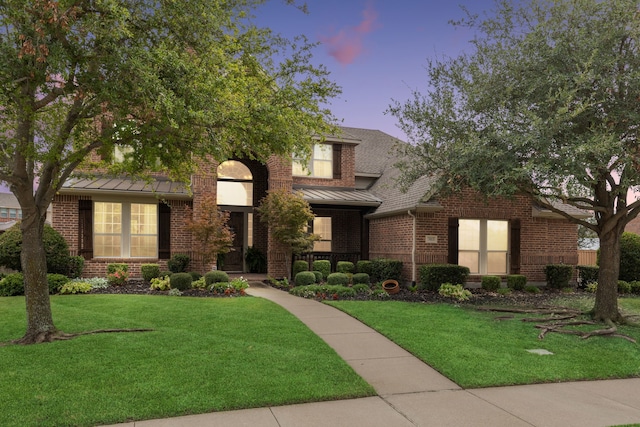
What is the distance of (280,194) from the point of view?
16078 mm

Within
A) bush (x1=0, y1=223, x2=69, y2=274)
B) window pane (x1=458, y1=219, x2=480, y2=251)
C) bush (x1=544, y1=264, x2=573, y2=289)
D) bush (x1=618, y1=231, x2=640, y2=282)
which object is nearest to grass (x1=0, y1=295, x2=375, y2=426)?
bush (x1=0, y1=223, x2=69, y2=274)

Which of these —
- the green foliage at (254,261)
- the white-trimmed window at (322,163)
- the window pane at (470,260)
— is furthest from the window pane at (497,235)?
the green foliage at (254,261)

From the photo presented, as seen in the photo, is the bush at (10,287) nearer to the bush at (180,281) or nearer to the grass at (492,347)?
the bush at (180,281)

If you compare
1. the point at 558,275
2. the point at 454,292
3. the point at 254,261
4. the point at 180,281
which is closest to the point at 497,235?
the point at 558,275

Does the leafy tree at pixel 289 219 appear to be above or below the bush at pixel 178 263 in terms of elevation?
above

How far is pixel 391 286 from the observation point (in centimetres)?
1521

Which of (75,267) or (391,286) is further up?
(75,267)

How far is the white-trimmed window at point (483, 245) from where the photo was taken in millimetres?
16656

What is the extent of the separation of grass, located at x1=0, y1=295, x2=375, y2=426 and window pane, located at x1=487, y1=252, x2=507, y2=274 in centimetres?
999

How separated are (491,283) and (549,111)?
24.8ft

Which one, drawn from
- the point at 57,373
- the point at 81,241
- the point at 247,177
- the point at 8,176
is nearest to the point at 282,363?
the point at 57,373

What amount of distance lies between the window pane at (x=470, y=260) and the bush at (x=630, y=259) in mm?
5596

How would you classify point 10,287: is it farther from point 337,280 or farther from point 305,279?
point 337,280

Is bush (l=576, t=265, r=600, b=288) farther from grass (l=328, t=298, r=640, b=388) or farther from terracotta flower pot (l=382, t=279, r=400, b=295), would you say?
terracotta flower pot (l=382, t=279, r=400, b=295)
